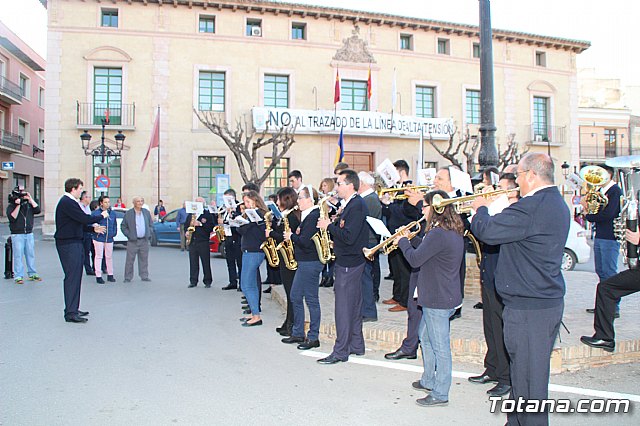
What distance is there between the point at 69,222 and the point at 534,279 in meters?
6.46

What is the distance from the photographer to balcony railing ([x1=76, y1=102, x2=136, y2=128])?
23.8 meters

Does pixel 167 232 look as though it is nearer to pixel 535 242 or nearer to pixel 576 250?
pixel 576 250

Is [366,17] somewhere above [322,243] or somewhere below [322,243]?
above

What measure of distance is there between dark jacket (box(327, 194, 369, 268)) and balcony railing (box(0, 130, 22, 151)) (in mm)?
34732

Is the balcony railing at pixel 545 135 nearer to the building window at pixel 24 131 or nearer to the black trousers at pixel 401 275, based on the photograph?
the black trousers at pixel 401 275

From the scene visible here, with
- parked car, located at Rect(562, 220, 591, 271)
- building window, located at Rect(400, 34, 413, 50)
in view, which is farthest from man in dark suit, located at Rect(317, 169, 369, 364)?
building window, located at Rect(400, 34, 413, 50)

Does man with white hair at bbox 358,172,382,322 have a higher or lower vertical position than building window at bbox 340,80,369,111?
lower

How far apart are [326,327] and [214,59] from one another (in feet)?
68.5

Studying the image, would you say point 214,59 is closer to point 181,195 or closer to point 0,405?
point 181,195

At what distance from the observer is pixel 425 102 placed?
28047mm

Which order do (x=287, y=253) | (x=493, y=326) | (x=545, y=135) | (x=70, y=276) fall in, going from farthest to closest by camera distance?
(x=545, y=135) → (x=70, y=276) → (x=287, y=253) → (x=493, y=326)

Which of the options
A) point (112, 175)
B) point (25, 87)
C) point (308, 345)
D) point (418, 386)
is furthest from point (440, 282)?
point (25, 87)

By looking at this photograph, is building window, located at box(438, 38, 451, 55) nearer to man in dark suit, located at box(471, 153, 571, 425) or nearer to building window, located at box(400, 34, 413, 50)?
building window, located at box(400, 34, 413, 50)

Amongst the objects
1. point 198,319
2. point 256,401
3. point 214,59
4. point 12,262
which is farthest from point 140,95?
point 256,401
